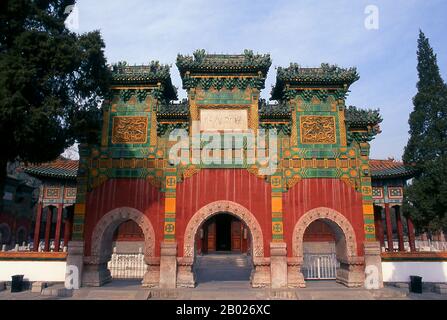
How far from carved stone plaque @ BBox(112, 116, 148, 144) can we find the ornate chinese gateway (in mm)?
45

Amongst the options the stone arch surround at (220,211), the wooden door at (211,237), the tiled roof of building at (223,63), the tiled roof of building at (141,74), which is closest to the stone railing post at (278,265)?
the stone arch surround at (220,211)

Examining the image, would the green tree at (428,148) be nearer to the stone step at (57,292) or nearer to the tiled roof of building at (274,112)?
the tiled roof of building at (274,112)

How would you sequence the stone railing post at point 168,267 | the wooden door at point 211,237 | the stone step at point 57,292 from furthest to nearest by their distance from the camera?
the wooden door at point 211,237, the stone railing post at point 168,267, the stone step at point 57,292

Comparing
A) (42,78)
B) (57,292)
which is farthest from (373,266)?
(42,78)

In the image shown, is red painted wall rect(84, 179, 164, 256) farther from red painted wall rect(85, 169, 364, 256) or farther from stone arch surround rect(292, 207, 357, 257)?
stone arch surround rect(292, 207, 357, 257)

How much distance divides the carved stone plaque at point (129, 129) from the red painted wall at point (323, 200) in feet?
22.1

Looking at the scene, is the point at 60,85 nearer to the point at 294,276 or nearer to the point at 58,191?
the point at 294,276

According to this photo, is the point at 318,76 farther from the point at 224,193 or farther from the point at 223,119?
the point at 224,193

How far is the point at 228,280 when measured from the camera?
630 inches

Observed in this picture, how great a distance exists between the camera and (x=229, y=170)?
14.5 metres

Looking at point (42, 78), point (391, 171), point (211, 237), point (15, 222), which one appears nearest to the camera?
point (42, 78)

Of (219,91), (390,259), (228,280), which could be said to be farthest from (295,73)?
(228,280)

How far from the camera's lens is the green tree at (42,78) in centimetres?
946

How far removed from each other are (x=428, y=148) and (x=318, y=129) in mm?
5011
